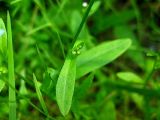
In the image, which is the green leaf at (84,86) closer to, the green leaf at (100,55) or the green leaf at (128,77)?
the green leaf at (100,55)

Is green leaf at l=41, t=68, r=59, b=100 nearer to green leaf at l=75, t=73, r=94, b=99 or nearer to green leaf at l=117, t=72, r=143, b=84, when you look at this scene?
green leaf at l=75, t=73, r=94, b=99

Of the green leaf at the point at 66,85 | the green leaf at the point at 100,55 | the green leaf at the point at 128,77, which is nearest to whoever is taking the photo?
the green leaf at the point at 66,85

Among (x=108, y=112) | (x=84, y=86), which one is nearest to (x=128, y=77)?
(x=108, y=112)

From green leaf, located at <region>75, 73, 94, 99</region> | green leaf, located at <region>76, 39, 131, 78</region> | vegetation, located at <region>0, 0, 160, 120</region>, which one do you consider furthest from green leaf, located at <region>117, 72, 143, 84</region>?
green leaf, located at <region>75, 73, 94, 99</region>

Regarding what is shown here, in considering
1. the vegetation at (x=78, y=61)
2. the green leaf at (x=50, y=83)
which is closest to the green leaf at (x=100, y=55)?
the vegetation at (x=78, y=61)

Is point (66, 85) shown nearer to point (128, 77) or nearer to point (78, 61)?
point (78, 61)


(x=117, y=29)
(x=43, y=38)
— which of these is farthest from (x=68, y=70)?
(x=117, y=29)
